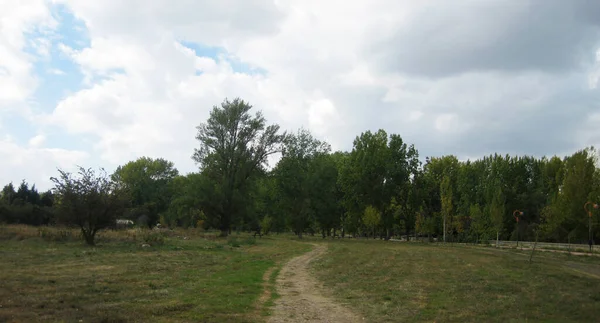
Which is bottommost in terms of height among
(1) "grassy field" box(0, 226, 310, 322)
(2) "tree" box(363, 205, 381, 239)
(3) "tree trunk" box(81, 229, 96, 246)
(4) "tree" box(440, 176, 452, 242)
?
(1) "grassy field" box(0, 226, 310, 322)

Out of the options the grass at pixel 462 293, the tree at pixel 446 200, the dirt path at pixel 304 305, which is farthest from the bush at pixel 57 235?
the tree at pixel 446 200

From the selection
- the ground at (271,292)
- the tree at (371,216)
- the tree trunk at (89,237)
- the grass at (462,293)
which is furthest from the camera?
the tree at (371,216)

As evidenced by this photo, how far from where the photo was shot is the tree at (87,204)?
31453 millimetres

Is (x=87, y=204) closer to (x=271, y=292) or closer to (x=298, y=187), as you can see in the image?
(x=271, y=292)

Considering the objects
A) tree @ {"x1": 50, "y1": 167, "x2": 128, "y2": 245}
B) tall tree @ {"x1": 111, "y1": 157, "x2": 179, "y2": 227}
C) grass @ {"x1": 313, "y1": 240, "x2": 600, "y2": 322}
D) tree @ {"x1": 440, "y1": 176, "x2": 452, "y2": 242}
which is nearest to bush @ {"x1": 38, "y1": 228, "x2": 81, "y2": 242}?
tree @ {"x1": 50, "y1": 167, "x2": 128, "y2": 245}

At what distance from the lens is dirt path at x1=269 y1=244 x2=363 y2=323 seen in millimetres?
10781

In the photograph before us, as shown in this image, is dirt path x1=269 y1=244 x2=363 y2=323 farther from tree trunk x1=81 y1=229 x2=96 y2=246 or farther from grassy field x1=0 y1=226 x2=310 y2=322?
tree trunk x1=81 y1=229 x2=96 y2=246

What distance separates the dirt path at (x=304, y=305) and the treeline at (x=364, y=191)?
32475mm

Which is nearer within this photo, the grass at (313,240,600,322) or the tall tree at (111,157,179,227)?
the grass at (313,240,600,322)

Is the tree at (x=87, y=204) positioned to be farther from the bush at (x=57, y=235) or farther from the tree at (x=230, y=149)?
the tree at (x=230, y=149)

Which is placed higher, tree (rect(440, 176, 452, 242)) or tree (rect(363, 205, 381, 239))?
tree (rect(440, 176, 452, 242))

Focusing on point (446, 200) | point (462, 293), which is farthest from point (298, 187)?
point (462, 293)

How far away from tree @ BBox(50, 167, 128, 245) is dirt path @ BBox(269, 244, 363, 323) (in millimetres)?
18486

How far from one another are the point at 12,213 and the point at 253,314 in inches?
1871
